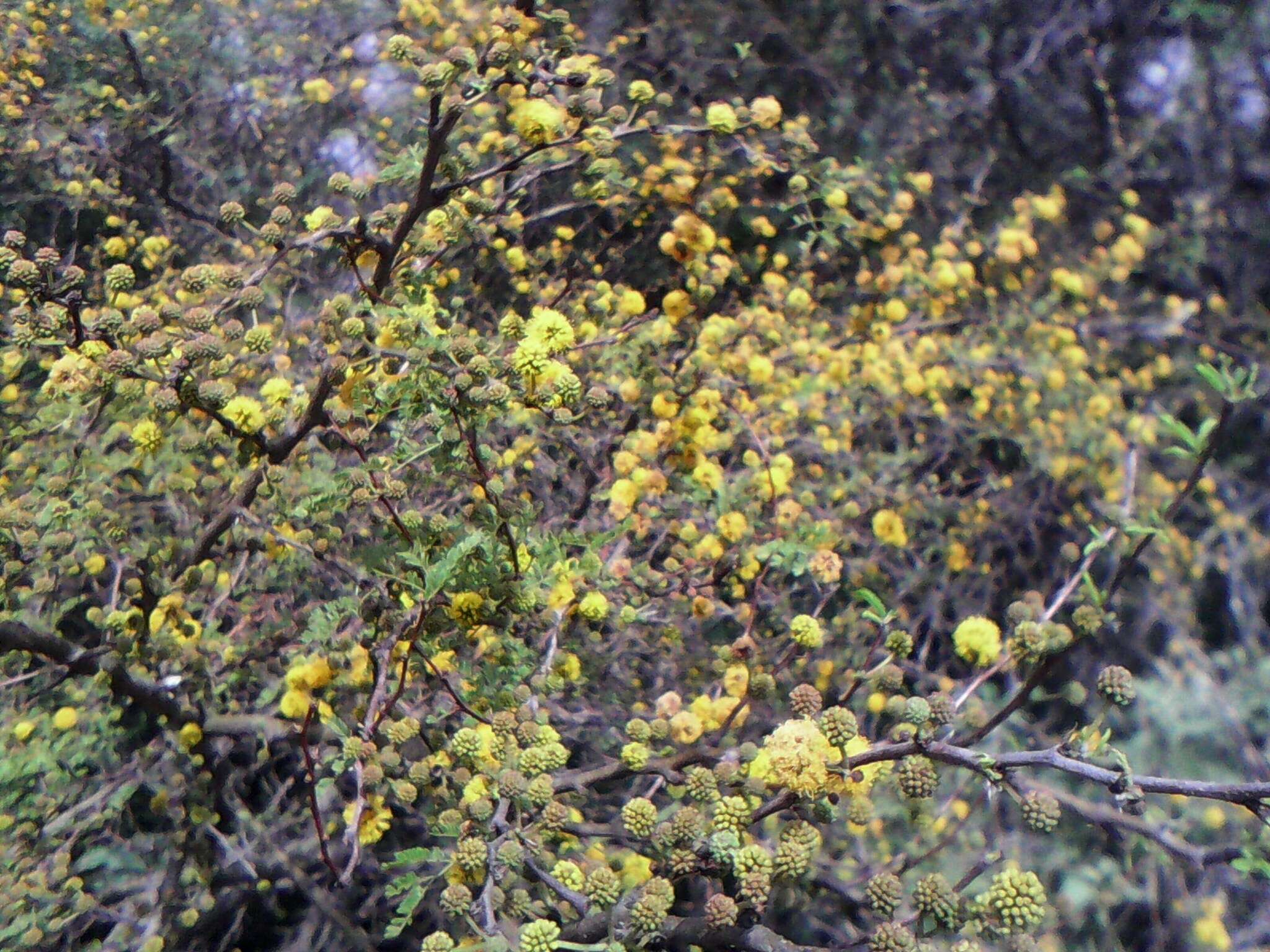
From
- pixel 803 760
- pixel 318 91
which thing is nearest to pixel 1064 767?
pixel 803 760

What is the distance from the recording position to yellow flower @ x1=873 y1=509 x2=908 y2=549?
2.98 m

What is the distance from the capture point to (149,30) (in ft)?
12.1

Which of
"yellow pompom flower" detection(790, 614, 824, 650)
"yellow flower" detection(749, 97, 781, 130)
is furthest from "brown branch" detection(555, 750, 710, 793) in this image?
"yellow flower" detection(749, 97, 781, 130)

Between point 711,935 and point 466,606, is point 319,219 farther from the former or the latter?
point 711,935

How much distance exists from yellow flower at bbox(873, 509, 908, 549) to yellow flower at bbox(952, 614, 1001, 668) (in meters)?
1.48

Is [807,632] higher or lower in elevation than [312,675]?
higher

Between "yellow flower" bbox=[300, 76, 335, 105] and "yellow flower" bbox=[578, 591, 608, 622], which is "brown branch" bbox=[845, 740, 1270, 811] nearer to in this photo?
"yellow flower" bbox=[578, 591, 608, 622]

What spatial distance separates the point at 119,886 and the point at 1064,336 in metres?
3.83

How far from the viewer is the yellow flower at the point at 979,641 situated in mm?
1438

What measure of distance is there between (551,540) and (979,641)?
74 centimetres

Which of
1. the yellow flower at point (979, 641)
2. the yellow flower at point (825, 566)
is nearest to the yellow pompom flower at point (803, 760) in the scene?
the yellow flower at point (979, 641)

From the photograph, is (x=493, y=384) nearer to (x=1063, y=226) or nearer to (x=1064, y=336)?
(x=1064, y=336)

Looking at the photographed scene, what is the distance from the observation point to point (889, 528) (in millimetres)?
3023

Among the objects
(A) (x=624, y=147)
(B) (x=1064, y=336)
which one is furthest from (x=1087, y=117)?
(A) (x=624, y=147)
